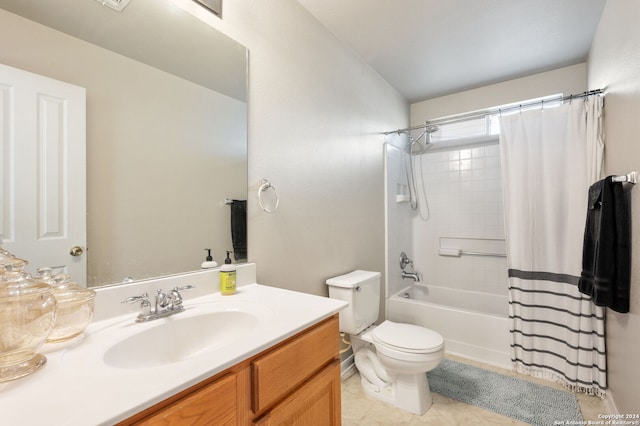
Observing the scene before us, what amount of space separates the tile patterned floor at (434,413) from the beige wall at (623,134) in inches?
6.6

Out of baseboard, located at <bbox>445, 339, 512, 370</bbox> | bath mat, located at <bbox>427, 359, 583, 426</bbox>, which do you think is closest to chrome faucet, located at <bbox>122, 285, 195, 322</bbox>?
bath mat, located at <bbox>427, 359, 583, 426</bbox>

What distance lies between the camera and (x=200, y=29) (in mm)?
1247

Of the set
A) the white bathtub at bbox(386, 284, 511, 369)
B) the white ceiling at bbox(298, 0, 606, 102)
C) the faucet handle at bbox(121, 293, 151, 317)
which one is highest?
the white ceiling at bbox(298, 0, 606, 102)

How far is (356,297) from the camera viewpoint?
1823 millimetres

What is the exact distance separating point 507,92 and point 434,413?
2.81 m

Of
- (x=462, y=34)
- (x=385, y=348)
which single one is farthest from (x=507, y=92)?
(x=385, y=348)

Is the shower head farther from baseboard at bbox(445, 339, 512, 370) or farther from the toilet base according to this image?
the toilet base

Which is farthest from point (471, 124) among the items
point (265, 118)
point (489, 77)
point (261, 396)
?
point (261, 396)

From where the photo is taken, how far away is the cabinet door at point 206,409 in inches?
21.6

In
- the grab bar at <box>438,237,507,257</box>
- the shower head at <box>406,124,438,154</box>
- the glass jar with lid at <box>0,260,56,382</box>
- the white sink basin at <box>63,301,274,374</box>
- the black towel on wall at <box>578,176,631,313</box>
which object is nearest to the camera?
the glass jar with lid at <box>0,260,56,382</box>

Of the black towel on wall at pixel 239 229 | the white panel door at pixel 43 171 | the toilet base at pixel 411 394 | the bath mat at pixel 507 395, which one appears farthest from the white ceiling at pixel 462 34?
the bath mat at pixel 507 395

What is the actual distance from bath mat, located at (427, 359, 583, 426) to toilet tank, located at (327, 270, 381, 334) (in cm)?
65

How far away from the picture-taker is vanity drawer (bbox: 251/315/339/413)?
74cm

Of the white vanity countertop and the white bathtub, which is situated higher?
the white vanity countertop
